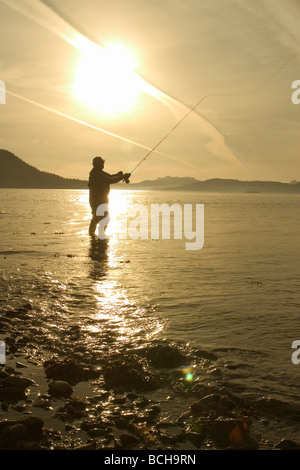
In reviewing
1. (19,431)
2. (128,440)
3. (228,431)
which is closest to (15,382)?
(19,431)

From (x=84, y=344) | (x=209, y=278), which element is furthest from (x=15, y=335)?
(x=209, y=278)

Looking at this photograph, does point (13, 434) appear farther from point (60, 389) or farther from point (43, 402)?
point (60, 389)

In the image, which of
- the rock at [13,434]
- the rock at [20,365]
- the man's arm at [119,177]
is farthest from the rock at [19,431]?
the man's arm at [119,177]

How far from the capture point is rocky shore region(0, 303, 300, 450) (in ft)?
13.5

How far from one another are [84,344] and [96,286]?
3645 mm

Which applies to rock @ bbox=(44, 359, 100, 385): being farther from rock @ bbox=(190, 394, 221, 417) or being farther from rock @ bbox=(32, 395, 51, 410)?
rock @ bbox=(190, 394, 221, 417)

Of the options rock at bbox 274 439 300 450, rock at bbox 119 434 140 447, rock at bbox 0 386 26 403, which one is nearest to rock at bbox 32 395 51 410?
rock at bbox 0 386 26 403

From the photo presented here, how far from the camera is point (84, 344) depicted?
20.5ft

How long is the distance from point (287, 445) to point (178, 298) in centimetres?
499

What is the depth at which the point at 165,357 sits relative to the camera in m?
5.83

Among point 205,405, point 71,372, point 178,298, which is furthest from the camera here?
point 178,298

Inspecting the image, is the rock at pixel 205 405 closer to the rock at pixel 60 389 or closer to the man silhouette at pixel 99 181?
the rock at pixel 60 389

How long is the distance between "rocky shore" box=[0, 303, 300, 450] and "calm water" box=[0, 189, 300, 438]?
0.29m

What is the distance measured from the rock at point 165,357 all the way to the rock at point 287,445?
180cm
